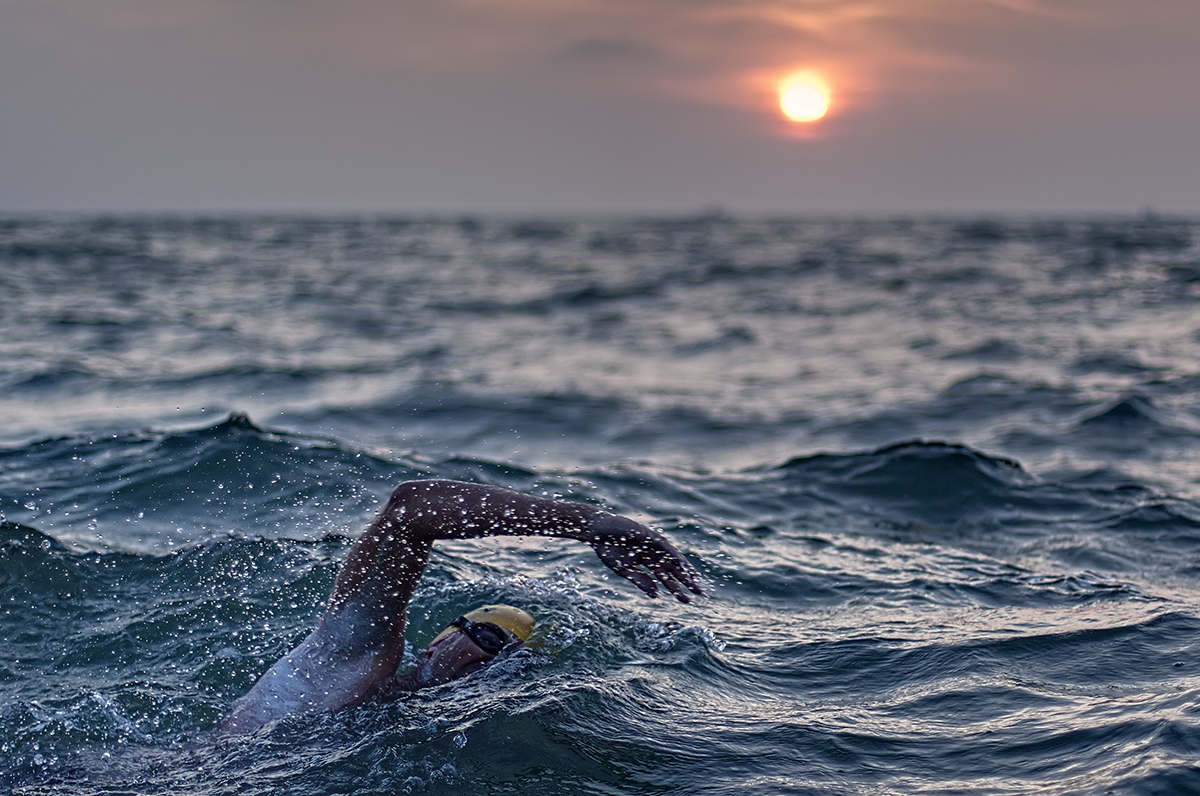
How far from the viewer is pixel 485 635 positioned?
554 centimetres

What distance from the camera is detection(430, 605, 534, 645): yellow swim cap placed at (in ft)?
18.6

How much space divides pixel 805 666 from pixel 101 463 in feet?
23.1

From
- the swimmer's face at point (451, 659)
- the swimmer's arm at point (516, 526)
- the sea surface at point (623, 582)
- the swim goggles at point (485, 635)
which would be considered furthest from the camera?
the swim goggles at point (485, 635)

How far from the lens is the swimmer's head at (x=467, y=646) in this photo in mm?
5438

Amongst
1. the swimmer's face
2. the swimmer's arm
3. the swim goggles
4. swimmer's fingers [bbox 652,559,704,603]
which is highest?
the swimmer's arm

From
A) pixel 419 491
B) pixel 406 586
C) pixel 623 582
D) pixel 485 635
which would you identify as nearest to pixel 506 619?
pixel 485 635

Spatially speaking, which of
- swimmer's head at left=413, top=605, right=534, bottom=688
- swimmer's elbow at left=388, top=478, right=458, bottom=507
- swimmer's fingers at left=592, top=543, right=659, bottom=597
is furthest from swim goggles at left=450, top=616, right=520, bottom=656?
swimmer's fingers at left=592, top=543, right=659, bottom=597

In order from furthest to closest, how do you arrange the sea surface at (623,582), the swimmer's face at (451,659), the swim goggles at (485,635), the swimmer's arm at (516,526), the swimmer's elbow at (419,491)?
the swim goggles at (485,635), the swimmer's face at (451,659), the sea surface at (623,582), the swimmer's elbow at (419,491), the swimmer's arm at (516,526)

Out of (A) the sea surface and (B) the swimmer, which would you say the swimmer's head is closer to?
(B) the swimmer

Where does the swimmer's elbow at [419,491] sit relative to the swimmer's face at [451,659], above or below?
above

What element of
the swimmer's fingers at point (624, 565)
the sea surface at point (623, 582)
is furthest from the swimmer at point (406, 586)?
the sea surface at point (623, 582)

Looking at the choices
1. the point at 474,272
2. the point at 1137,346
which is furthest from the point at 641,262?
the point at 1137,346

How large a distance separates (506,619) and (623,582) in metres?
1.90

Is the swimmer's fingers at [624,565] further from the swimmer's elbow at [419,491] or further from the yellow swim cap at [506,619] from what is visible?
the yellow swim cap at [506,619]
